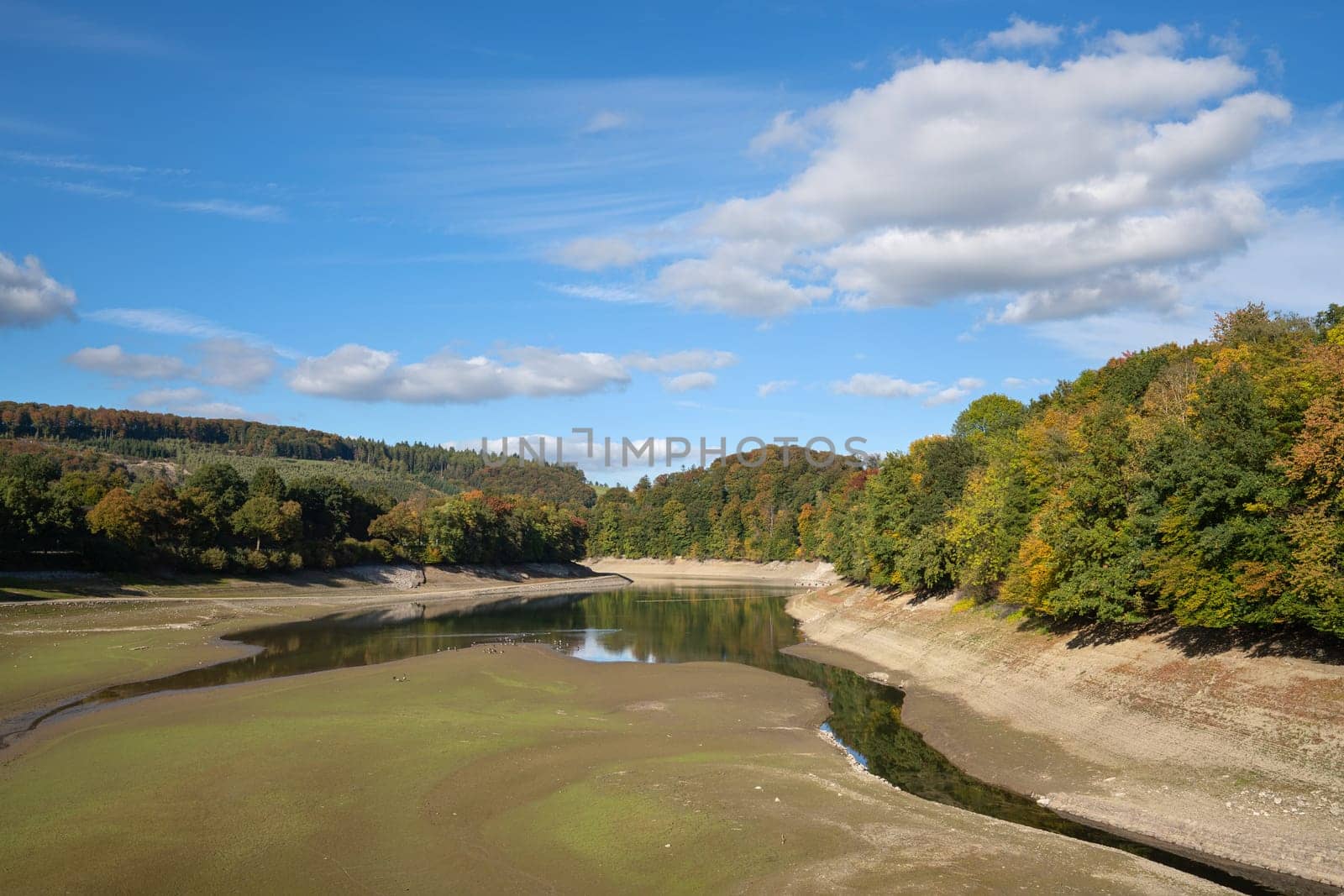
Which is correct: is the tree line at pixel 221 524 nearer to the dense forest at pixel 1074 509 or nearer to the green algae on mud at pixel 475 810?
the dense forest at pixel 1074 509

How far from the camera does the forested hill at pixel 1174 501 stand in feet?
84.9

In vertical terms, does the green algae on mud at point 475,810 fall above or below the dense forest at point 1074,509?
below

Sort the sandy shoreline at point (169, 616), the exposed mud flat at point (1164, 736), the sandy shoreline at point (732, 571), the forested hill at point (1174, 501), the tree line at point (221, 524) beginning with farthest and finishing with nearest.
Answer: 1. the sandy shoreline at point (732, 571)
2. the tree line at point (221, 524)
3. the sandy shoreline at point (169, 616)
4. the forested hill at point (1174, 501)
5. the exposed mud flat at point (1164, 736)

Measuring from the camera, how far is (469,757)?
955 inches

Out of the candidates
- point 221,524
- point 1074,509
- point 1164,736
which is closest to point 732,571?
point 221,524

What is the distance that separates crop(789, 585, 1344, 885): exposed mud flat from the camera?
19141 millimetres

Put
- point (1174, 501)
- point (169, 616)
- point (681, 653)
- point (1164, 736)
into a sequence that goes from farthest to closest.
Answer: point (169, 616) < point (681, 653) < point (1174, 501) < point (1164, 736)

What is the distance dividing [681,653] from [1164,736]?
106 ft

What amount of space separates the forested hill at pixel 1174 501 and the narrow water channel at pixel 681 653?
10193 mm

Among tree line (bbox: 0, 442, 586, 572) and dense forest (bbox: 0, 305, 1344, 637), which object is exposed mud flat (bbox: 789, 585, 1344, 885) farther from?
tree line (bbox: 0, 442, 586, 572)

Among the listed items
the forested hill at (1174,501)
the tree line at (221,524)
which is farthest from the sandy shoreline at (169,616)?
the forested hill at (1174,501)

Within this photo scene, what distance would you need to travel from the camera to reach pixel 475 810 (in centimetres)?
1970

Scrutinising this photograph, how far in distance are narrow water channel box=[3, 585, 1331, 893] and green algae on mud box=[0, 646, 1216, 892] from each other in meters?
2.03

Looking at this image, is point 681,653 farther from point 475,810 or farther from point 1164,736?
point 475,810
